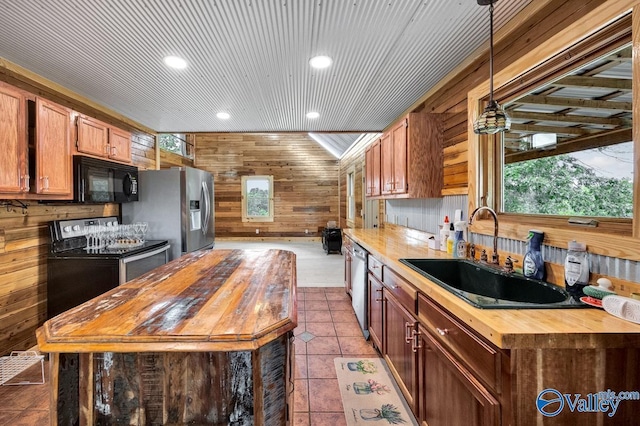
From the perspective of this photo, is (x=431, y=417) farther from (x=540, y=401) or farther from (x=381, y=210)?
(x=381, y=210)

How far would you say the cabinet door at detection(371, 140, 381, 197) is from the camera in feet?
12.6

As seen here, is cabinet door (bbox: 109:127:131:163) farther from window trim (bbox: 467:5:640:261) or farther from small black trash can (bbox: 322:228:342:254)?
small black trash can (bbox: 322:228:342:254)

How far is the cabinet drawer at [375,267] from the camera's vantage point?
7.78ft

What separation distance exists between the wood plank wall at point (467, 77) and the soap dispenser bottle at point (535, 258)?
0.86m

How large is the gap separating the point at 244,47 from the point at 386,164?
196 centimetres

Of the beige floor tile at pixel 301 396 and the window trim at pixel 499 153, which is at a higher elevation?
the window trim at pixel 499 153

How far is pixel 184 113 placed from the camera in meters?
3.73

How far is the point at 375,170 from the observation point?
13.1 feet

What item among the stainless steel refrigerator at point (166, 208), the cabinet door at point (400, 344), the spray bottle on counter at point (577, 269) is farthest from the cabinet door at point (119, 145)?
the spray bottle on counter at point (577, 269)

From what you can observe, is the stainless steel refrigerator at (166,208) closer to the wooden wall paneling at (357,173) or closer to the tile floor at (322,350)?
the tile floor at (322,350)

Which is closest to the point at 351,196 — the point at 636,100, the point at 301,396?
the point at 301,396

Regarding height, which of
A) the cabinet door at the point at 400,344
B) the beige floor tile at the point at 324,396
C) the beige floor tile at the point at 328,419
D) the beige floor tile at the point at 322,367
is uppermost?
the cabinet door at the point at 400,344

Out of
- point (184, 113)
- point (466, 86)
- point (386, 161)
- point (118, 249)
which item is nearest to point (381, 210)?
point (386, 161)

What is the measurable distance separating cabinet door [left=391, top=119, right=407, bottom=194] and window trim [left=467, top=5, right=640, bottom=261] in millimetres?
760
